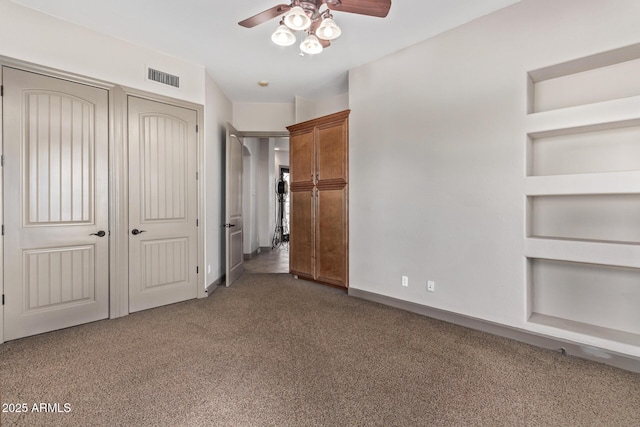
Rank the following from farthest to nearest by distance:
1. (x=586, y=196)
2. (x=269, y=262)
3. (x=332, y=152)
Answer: (x=269, y=262) < (x=332, y=152) < (x=586, y=196)

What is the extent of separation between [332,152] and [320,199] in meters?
0.70

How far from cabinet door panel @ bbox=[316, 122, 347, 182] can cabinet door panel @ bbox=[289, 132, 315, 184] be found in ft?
0.54

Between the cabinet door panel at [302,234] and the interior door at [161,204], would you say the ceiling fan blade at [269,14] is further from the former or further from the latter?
the cabinet door panel at [302,234]

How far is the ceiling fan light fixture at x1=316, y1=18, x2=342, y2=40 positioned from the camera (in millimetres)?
2086

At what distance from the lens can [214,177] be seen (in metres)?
4.26

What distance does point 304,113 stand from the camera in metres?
4.99

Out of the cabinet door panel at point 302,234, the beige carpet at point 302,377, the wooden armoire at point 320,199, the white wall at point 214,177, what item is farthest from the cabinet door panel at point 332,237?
the white wall at point 214,177

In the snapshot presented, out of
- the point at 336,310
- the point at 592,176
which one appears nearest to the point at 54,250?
the point at 336,310

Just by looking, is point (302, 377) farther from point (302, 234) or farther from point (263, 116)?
Answer: point (263, 116)

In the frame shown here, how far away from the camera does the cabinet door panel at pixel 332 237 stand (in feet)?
13.1

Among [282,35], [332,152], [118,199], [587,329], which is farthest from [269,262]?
[587,329]

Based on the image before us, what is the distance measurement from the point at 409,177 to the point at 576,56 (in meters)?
1.67

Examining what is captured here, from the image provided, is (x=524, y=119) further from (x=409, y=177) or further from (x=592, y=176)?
(x=409, y=177)

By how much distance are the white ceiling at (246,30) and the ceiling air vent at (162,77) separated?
0.83 feet
